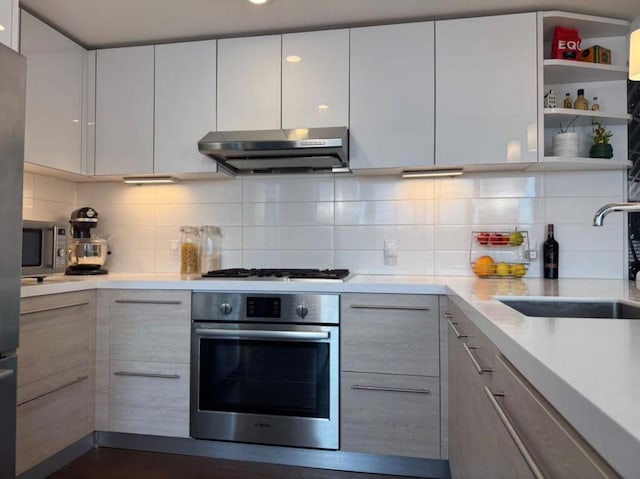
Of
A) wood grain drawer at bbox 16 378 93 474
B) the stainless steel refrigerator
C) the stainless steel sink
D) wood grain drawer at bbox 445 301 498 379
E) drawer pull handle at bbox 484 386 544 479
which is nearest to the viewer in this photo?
drawer pull handle at bbox 484 386 544 479

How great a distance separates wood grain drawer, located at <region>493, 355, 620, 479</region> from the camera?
0.51m

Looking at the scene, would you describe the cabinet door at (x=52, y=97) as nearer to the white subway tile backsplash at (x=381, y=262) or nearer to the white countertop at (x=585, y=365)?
the white subway tile backsplash at (x=381, y=262)

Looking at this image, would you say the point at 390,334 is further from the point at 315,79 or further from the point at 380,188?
the point at 315,79

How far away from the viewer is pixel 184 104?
8.16 feet

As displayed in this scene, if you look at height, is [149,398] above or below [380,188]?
below

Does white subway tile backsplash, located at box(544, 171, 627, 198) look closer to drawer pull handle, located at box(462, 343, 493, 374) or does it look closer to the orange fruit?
the orange fruit

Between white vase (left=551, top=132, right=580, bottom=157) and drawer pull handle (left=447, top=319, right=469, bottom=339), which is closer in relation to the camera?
drawer pull handle (left=447, top=319, right=469, bottom=339)

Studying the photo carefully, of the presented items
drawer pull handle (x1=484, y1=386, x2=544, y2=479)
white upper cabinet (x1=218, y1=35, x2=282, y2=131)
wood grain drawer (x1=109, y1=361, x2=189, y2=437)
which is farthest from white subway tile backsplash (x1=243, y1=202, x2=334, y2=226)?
drawer pull handle (x1=484, y1=386, x2=544, y2=479)

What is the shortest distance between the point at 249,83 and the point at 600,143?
6.07 feet

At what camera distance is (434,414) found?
1959 mm

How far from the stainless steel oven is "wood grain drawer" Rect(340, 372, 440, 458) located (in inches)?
2.7

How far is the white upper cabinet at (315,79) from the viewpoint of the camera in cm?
234

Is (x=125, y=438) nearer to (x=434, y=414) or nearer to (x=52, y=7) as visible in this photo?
(x=434, y=414)

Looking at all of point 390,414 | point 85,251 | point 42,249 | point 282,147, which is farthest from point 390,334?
point 85,251
